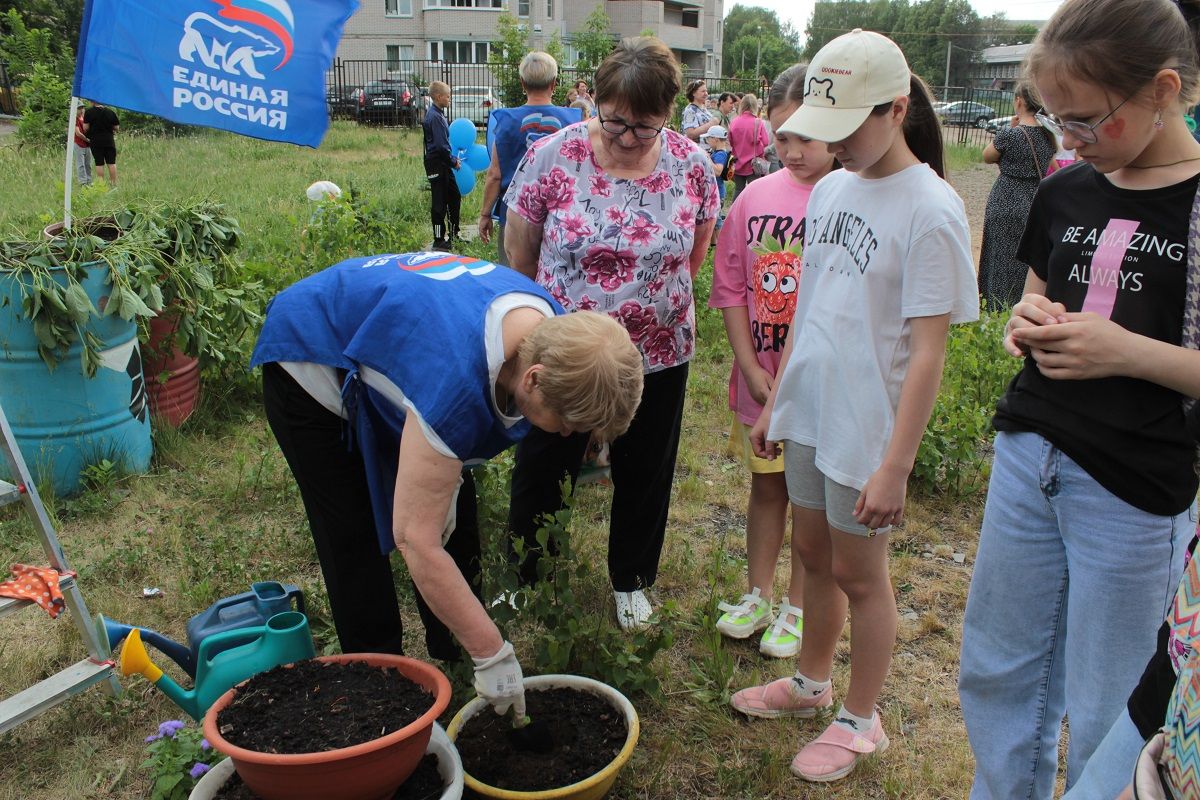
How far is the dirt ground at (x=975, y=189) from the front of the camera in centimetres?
1239

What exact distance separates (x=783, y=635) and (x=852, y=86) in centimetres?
168

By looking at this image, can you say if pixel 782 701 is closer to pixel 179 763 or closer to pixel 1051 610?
pixel 1051 610

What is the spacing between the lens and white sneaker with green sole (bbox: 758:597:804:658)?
2791 mm

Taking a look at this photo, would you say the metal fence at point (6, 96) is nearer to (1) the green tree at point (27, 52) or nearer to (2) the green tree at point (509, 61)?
(1) the green tree at point (27, 52)

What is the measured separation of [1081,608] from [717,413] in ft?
11.1

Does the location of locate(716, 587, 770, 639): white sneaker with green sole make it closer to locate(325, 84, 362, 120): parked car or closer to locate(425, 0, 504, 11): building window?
locate(325, 84, 362, 120): parked car

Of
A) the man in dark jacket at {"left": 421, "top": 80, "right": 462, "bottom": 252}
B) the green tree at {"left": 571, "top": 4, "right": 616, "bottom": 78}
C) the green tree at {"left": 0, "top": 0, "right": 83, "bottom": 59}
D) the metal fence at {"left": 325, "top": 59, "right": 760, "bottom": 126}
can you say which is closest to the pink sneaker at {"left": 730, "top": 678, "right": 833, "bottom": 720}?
the man in dark jacket at {"left": 421, "top": 80, "right": 462, "bottom": 252}

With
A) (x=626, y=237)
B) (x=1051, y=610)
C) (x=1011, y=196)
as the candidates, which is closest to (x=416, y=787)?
(x=1051, y=610)

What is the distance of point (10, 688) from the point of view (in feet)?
8.59

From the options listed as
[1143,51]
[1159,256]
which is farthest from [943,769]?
[1143,51]

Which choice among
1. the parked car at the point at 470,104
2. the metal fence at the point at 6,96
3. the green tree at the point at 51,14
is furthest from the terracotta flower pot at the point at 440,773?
the green tree at the point at 51,14

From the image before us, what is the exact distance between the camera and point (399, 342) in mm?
1810

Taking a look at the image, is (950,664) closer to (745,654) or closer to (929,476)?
(745,654)

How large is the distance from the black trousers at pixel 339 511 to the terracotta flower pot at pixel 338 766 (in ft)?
1.53
